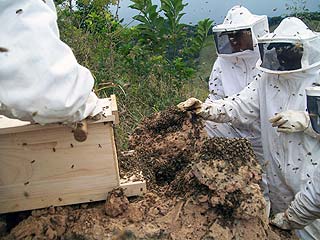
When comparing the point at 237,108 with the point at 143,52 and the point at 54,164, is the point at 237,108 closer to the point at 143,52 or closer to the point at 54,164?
the point at 54,164

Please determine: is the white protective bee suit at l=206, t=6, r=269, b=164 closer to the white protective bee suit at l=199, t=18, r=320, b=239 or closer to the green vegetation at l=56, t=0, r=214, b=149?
the white protective bee suit at l=199, t=18, r=320, b=239

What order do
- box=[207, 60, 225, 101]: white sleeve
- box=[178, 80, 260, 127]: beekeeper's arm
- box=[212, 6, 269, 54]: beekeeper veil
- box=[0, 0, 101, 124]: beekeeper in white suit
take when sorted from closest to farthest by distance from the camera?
1. box=[0, 0, 101, 124]: beekeeper in white suit
2. box=[178, 80, 260, 127]: beekeeper's arm
3. box=[212, 6, 269, 54]: beekeeper veil
4. box=[207, 60, 225, 101]: white sleeve

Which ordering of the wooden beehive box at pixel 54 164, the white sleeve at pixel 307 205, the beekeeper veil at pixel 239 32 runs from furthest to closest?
the beekeeper veil at pixel 239 32
the white sleeve at pixel 307 205
the wooden beehive box at pixel 54 164

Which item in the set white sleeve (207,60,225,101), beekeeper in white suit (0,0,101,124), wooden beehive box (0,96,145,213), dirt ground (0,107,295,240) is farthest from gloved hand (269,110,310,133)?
beekeeper in white suit (0,0,101,124)

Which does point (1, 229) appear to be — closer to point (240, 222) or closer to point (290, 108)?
point (240, 222)

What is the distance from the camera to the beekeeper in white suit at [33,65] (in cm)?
172

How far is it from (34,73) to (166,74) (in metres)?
4.87

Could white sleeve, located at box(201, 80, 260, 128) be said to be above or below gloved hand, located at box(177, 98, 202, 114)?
below

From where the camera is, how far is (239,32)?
15.4 ft

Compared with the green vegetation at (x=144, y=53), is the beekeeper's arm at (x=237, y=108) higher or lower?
higher

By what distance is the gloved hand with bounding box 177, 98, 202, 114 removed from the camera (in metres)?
3.41

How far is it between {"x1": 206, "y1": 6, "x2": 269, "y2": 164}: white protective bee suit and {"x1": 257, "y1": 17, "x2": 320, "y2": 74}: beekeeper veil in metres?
0.84

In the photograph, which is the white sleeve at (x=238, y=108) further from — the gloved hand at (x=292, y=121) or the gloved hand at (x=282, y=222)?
the gloved hand at (x=282, y=222)

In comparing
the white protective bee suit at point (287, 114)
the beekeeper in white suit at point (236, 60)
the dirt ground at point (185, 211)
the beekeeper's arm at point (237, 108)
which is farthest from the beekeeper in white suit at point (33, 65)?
the beekeeper in white suit at point (236, 60)
